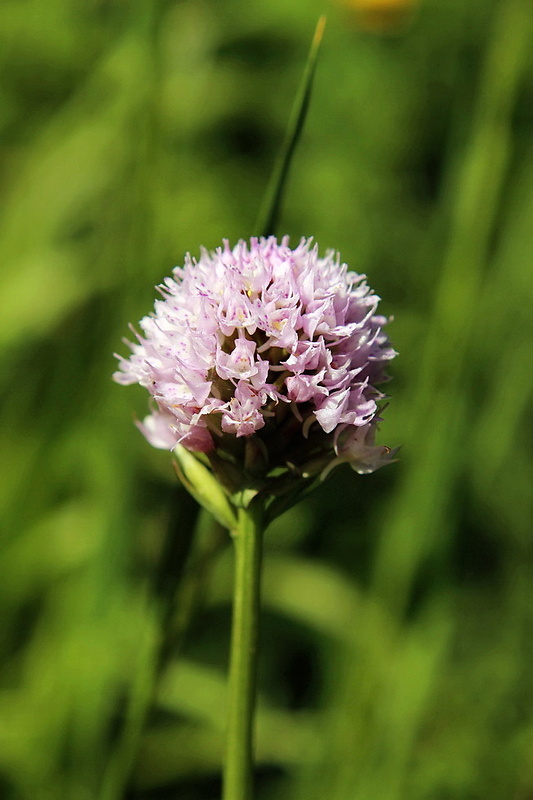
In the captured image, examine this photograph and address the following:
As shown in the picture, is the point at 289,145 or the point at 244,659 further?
the point at 289,145

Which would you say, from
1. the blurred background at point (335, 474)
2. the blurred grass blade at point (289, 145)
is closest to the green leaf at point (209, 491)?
the blurred background at point (335, 474)

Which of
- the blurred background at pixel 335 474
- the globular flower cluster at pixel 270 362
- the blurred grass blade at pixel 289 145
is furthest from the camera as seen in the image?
the blurred background at pixel 335 474

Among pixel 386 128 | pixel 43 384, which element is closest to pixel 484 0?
pixel 386 128

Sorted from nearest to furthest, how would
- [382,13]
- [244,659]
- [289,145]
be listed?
[244,659]
[289,145]
[382,13]

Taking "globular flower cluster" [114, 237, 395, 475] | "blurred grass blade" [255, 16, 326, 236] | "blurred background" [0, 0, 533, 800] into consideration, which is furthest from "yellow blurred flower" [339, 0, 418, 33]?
"globular flower cluster" [114, 237, 395, 475]

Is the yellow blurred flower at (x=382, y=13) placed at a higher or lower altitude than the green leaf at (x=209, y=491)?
higher

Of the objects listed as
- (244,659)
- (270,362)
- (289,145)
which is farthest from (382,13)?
(244,659)

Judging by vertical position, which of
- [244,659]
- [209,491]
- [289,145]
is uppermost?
[289,145]

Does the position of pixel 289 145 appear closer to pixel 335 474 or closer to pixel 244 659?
pixel 335 474

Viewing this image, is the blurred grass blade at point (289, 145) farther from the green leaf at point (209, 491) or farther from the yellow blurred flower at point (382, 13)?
the yellow blurred flower at point (382, 13)
